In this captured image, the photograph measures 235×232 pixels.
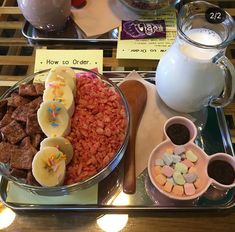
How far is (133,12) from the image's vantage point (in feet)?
3.22

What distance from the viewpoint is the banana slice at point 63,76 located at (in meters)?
0.70

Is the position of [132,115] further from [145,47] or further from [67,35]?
[67,35]

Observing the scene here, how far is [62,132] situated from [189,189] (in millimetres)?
276

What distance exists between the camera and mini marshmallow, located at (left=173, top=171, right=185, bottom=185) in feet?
2.08

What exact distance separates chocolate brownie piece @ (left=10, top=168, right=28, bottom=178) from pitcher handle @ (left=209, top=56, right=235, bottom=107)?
1.42 feet

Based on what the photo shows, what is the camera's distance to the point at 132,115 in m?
0.75

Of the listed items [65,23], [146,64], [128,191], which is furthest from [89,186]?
[65,23]

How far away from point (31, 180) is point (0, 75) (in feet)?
1.31

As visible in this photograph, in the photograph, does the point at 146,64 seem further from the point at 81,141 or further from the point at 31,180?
the point at 31,180

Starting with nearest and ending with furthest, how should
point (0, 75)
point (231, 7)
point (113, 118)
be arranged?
point (113, 118) < point (0, 75) < point (231, 7)

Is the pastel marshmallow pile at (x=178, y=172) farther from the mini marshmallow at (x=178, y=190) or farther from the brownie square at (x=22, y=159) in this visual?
the brownie square at (x=22, y=159)

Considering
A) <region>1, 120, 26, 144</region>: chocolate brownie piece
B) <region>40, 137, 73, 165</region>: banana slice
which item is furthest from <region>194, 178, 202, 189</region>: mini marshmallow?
<region>1, 120, 26, 144</region>: chocolate brownie piece

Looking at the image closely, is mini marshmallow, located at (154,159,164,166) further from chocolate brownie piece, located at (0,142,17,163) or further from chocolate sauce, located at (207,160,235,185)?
chocolate brownie piece, located at (0,142,17,163)

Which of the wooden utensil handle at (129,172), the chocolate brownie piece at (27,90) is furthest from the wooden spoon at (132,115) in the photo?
the chocolate brownie piece at (27,90)
